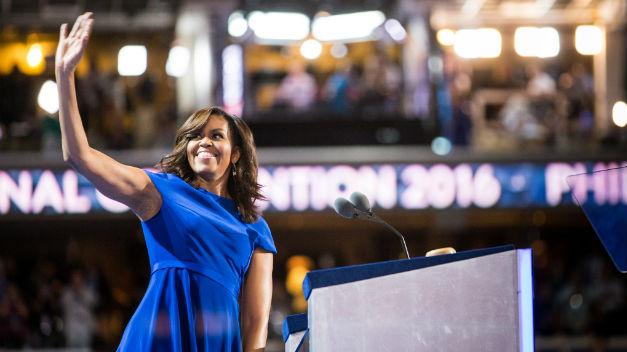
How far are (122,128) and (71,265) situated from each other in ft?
6.71

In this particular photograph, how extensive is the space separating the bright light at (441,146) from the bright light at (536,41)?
15.4ft

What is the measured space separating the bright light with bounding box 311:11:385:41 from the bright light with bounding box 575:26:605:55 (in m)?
3.95

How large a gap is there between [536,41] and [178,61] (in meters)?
6.40

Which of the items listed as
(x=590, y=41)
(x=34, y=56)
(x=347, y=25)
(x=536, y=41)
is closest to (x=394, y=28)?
(x=347, y=25)

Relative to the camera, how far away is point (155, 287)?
3436mm

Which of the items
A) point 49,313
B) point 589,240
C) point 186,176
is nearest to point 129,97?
point 49,313

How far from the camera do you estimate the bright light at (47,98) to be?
15917mm

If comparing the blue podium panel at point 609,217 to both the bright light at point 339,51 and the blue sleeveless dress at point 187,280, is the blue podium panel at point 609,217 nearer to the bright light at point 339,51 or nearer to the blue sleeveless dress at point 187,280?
the blue sleeveless dress at point 187,280

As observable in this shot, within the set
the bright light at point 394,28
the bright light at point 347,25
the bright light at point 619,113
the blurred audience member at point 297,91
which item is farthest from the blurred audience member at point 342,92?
the bright light at point 619,113

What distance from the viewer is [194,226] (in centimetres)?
347

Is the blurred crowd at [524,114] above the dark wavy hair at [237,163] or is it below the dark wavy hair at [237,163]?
below

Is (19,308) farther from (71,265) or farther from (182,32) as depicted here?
(182,32)

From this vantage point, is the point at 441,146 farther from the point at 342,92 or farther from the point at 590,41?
the point at 590,41

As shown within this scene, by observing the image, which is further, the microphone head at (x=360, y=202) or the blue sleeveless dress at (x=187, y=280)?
the microphone head at (x=360, y=202)
